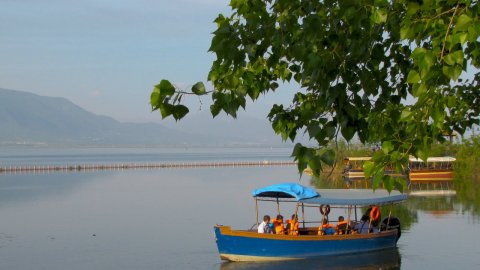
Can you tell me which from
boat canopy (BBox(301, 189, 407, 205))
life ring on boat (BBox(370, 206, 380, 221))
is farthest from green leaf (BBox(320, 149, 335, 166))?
life ring on boat (BBox(370, 206, 380, 221))

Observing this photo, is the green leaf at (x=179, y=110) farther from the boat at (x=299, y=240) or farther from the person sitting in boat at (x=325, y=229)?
the person sitting in boat at (x=325, y=229)

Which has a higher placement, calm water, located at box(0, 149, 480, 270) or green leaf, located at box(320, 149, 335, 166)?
green leaf, located at box(320, 149, 335, 166)

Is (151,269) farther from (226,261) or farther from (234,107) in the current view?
(234,107)

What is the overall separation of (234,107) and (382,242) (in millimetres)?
27498

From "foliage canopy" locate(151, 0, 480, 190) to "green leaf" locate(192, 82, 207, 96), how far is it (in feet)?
0.03

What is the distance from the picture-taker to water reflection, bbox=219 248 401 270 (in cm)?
2847

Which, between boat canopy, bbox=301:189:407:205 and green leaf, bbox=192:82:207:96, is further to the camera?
boat canopy, bbox=301:189:407:205

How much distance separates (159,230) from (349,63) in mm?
39926

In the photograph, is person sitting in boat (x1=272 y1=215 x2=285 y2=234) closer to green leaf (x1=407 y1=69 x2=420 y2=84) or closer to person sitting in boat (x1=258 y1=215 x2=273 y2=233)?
person sitting in boat (x1=258 y1=215 x2=273 y2=233)

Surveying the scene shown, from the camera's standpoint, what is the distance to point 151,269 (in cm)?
3058

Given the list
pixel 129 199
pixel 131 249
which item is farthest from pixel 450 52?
pixel 129 199

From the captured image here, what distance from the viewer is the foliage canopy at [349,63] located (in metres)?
4.47

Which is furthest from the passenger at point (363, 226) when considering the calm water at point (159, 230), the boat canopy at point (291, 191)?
the boat canopy at point (291, 191)

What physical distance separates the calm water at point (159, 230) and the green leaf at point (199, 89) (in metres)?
23.7
